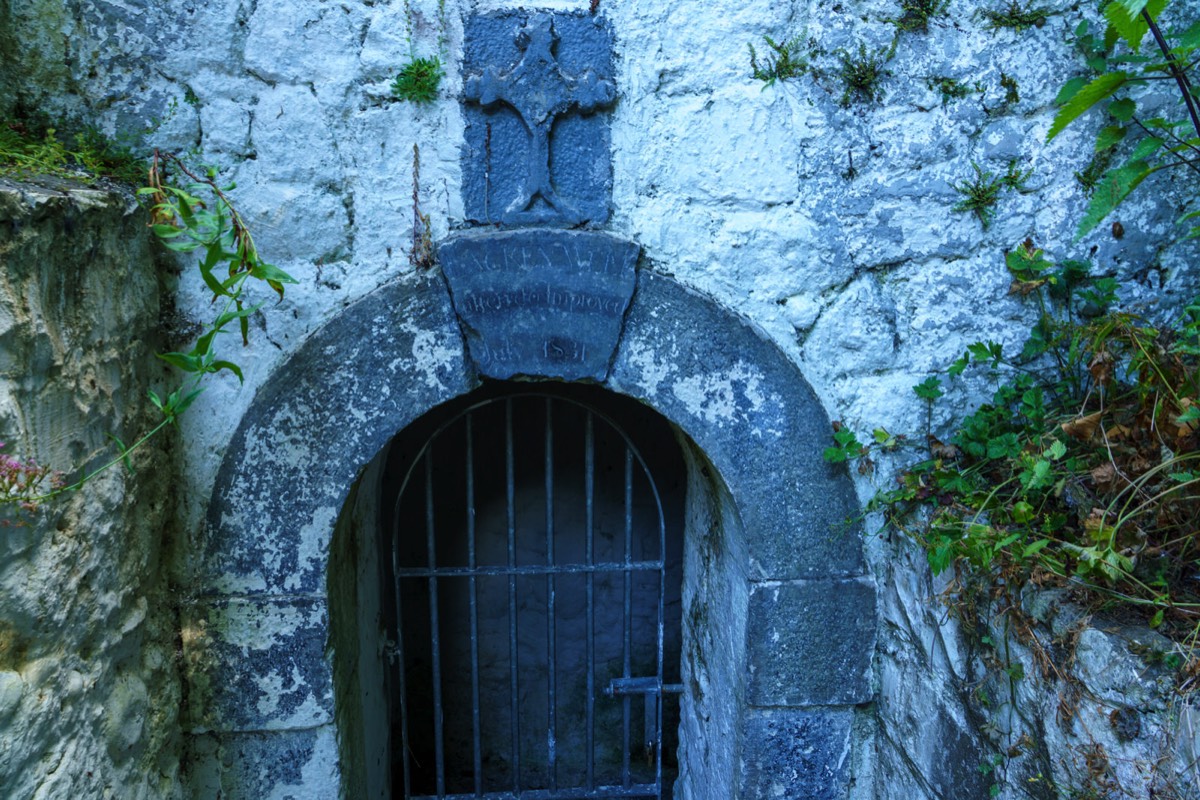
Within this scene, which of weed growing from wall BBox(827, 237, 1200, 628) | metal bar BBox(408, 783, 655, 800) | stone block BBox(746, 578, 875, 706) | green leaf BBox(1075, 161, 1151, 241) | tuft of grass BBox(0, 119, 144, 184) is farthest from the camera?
metal bar BBox(408, 783, 655, 800)

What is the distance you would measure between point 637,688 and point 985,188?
6.15ft

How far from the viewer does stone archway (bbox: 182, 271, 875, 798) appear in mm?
1875

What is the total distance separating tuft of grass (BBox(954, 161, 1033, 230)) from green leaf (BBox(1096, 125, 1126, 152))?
0.15 m

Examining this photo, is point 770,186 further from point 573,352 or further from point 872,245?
point 573,352

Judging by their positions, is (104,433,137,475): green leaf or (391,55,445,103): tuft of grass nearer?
(104,433,137,475): green leaf

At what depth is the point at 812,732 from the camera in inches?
82.4

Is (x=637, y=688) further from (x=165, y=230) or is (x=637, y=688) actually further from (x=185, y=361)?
(x=165, y=230)

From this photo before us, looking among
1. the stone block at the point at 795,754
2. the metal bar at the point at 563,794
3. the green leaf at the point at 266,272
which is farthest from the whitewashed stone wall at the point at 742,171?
the metal bar at the point at 563,794

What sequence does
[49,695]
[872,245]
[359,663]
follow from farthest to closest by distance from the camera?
[359,663] → [872,245] → [49,695]

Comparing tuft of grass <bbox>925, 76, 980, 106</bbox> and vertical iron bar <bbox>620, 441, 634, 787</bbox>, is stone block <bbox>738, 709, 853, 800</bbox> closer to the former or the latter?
vertical iron bar <bbox>620, 441, 634, 787</bbox>

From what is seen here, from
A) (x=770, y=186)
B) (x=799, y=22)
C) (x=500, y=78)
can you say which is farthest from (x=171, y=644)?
(x=799, y=22)

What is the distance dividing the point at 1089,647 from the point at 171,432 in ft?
6.23

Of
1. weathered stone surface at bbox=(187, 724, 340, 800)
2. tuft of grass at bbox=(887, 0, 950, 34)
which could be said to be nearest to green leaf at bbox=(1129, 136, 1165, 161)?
tuft of grass at bbox=(887, 0, 950, 34)

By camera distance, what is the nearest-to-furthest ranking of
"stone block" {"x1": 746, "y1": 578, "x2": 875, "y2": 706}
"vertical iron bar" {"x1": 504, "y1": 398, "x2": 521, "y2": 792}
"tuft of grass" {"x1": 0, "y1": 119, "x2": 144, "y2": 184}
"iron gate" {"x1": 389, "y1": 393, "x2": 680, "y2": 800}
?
"tuft of grass" {"x1": 0, "y1": 119, "x2": 144, "y2": 184} < "stone block" {"x1": 746, "y1": 578, "x2": 875, "y2": 706} < "vertical iron bar" {"x1": 504, "y1": 398, "x2": 521, "y2": 792} < "iron gate" {"x1": 389, "y1": 393, "x2": 680, "y2": 800}
